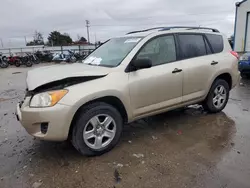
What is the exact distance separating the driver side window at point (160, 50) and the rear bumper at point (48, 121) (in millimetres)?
1464

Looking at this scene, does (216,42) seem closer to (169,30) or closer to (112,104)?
(169,30)

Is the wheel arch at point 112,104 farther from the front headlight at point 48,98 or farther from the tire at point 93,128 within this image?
the front headlight at point 48,98

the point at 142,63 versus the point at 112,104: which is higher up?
the point at 142,63

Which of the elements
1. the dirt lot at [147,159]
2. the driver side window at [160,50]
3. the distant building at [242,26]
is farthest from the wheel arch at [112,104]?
the distant building at [242,26]

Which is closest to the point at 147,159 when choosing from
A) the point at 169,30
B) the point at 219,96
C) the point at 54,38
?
the point at 169,30

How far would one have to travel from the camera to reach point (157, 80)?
12.3ft

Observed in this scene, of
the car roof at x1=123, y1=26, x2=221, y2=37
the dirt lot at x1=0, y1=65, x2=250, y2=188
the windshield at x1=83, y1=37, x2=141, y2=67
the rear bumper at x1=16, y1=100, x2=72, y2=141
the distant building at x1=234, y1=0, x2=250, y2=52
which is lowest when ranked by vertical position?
the dirt lot at x1=0, y1=65, x2=250, y2=188

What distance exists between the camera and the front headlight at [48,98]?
295 centimetres

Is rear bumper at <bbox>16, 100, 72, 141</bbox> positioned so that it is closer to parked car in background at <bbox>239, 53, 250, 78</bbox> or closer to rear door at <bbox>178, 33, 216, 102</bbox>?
rear door at <bbox>178, 33, 216, 102</bbox>

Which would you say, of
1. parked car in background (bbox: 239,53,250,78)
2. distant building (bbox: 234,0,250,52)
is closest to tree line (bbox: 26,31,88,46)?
distant building (bbox: 234,0,250,52)

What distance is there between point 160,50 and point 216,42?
1.60 meters

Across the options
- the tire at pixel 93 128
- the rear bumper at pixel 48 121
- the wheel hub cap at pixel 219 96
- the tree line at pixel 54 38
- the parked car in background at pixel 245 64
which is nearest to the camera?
the rear bumper at pixel 48 121

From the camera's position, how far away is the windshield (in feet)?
12.3

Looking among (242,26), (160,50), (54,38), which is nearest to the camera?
(160,50)
